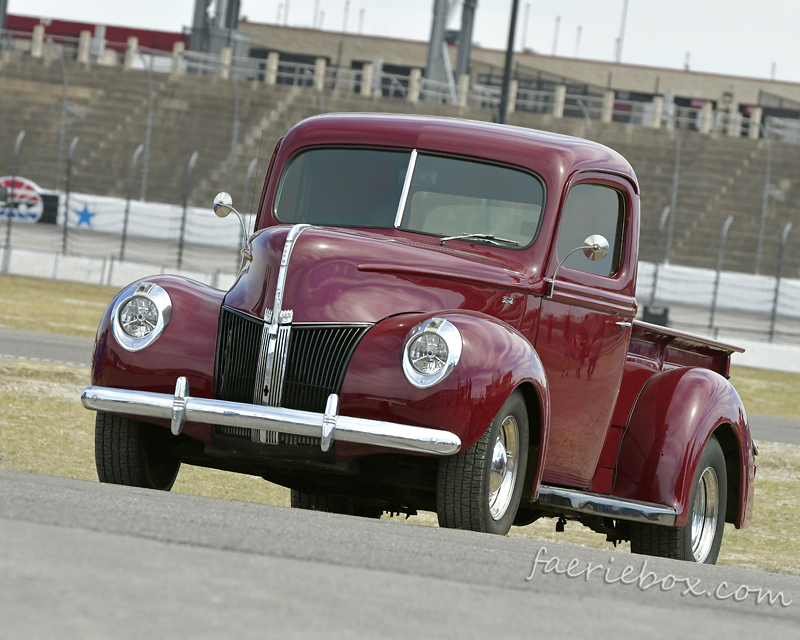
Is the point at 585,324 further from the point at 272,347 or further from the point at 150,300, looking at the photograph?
the point at 150,300

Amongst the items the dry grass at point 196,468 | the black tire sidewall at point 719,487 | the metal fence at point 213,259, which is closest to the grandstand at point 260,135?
the metal fence at point 213,259

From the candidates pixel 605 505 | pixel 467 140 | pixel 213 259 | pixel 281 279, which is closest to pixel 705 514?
pixel 605 505

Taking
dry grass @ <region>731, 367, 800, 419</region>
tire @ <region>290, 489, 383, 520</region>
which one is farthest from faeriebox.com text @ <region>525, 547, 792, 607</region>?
dry grass @ <region>731, 367, 800, 419</region>

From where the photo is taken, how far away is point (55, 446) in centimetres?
918

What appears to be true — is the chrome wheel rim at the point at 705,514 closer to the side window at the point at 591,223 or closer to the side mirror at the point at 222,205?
the side window at the point at 591,223

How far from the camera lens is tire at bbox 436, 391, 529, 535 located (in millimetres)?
5727

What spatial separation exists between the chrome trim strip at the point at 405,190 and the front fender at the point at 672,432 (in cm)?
173

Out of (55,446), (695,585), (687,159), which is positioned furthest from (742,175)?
(695,585)

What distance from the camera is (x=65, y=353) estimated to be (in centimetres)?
1544

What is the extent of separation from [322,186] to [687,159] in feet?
127

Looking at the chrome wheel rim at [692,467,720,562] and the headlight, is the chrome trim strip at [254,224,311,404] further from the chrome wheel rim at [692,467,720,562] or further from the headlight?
the chrome wheel rim at [692,467,720,562]

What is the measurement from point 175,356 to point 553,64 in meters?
66.1

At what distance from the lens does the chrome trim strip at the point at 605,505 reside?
657 centimetres

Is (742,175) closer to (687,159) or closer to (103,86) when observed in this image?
(687,159)
